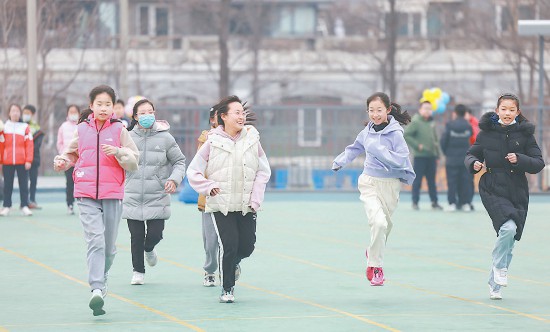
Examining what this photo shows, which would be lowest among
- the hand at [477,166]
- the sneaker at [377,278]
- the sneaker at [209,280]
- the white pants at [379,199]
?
the sneaker at [209,280]

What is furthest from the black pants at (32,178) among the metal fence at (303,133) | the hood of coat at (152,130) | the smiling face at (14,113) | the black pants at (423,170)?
the hood of coat at (152,130)

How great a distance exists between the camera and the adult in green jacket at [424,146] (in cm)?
2439

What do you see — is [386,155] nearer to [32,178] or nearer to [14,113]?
[14,113]

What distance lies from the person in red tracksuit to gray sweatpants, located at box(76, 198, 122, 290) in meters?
10.8

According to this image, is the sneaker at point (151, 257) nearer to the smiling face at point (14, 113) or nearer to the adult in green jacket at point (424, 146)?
the smiling face at point (14, 113)

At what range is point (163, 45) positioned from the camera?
54.6 m

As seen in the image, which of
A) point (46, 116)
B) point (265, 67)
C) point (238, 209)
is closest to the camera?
point (238, 209)

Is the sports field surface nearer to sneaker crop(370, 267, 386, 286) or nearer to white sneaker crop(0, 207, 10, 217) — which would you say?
sneaker crop(370, 267, 386, 286)

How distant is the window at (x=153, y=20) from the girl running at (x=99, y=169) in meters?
43.1

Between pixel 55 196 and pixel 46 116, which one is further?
pixel 46 116

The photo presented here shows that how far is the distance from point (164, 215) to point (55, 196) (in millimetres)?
16765

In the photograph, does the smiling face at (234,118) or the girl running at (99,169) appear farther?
the smiling face at (234,118)

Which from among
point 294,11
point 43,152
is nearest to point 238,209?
point 43,152

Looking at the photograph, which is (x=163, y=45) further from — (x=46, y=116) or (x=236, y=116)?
(x=236, y=116)
